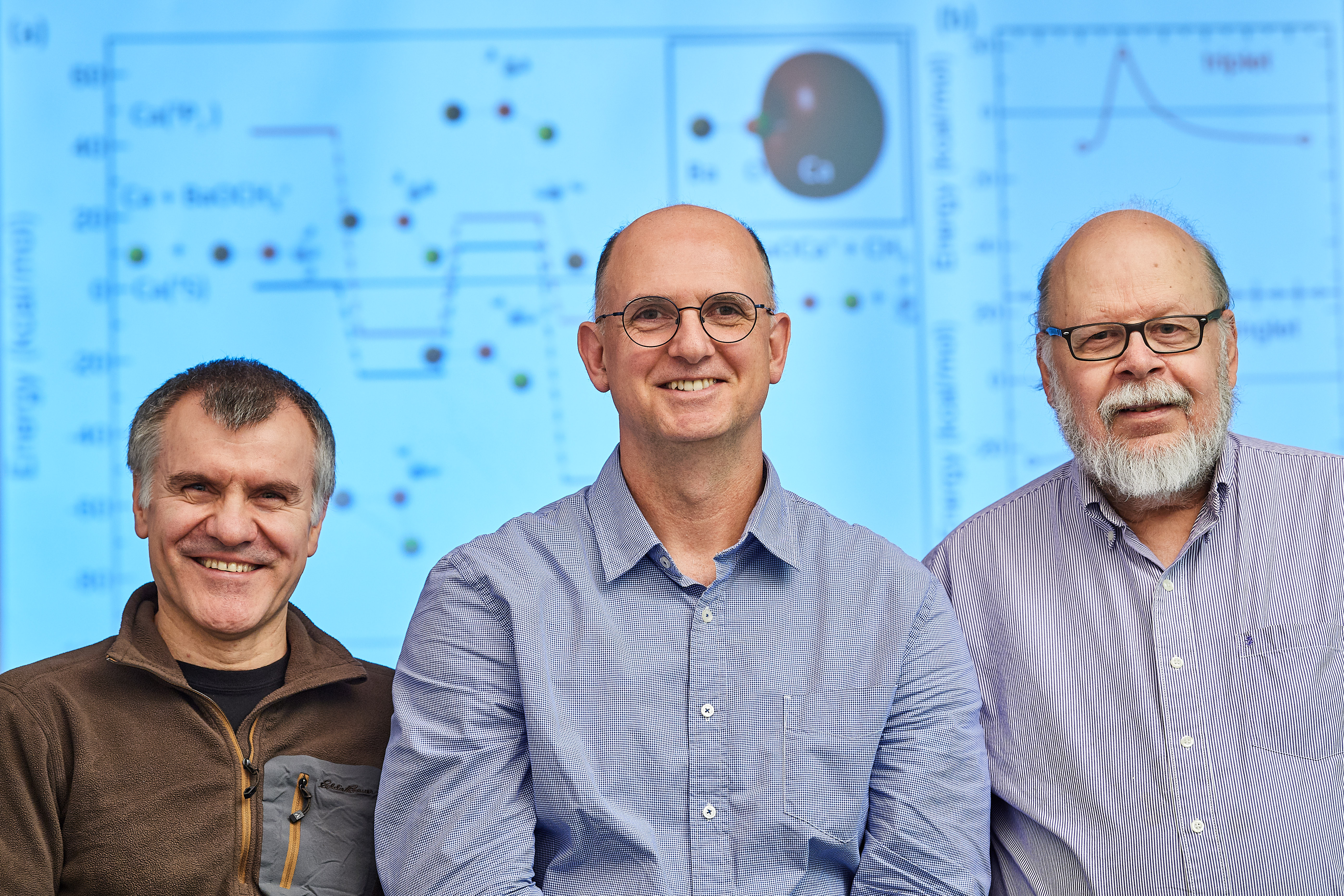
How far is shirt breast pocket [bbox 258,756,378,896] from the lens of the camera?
1.63 metres

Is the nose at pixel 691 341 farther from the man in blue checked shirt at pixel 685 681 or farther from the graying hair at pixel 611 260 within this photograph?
the graying hair at pixel 611 260

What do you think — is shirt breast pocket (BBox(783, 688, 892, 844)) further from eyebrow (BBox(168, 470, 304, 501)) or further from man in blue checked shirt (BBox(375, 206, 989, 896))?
eyebrow (BBox(168, 470, 304, 501))

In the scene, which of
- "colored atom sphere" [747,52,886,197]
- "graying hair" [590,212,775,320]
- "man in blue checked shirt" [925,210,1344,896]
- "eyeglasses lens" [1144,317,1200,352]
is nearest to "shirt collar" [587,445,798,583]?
"graying hair" [590,212,775,320]

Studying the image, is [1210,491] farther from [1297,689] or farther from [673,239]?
[673,239]

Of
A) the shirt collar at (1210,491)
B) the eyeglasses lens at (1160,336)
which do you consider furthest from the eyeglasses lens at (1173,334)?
the shirt collar at (1210,491)

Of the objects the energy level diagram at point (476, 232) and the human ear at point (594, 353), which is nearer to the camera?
the human ear at point (594, 353)

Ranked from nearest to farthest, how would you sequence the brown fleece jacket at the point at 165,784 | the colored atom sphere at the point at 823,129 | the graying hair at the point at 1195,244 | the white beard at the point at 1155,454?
the brown fleece jacket at the point at 165,784
the white beard at the point at 1155,454
the graying hair at the point at 1195,244
the colored atom sphere at the point at 823,129

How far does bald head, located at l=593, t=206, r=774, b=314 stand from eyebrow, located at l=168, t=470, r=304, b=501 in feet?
1.74

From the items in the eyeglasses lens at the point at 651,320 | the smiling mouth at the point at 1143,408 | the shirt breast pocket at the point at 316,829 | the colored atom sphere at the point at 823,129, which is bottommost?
the shirt breast pocket at the point at 316,829

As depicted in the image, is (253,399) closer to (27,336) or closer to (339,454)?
(339,454)

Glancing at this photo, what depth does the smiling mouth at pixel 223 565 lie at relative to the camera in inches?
67.7

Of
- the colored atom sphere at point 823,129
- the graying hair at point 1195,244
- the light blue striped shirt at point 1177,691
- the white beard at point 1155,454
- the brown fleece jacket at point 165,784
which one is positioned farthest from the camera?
the colored atom sphere at point 823,129

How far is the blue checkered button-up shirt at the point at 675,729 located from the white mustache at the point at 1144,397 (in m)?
0.41

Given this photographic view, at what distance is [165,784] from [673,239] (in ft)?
3.40
